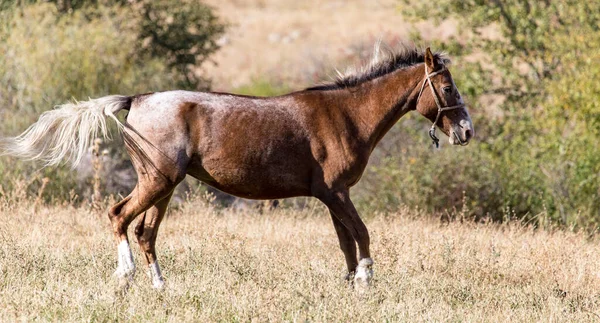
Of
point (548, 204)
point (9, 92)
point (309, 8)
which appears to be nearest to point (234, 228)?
point (548, 204)

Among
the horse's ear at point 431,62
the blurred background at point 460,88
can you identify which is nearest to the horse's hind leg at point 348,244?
the blurred background at point 460,88

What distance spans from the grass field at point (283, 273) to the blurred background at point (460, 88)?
0.78 m

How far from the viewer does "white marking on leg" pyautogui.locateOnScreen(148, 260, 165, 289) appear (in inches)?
322

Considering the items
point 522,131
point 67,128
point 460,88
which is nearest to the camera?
point 67,128

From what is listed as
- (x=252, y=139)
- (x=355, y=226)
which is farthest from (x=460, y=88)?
(x=252, y=139)

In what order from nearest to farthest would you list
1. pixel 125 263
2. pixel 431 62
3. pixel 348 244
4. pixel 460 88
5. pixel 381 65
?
1. pixel 125 263
2. pixel 348 244
3. pixel 431 62
4. pixel 381 65
5. pixel 460 88

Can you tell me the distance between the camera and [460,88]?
1869cm

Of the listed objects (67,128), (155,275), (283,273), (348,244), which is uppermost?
(67,128)

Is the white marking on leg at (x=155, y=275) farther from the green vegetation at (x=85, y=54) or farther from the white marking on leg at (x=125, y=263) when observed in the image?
the green vegetation at (x=85, y=54)

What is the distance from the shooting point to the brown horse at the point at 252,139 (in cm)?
809

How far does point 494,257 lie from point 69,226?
4918 mm

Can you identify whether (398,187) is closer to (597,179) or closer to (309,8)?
(597,179)

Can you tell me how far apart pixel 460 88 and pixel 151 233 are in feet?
37.4

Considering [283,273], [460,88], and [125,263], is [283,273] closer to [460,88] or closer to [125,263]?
[125,263]
